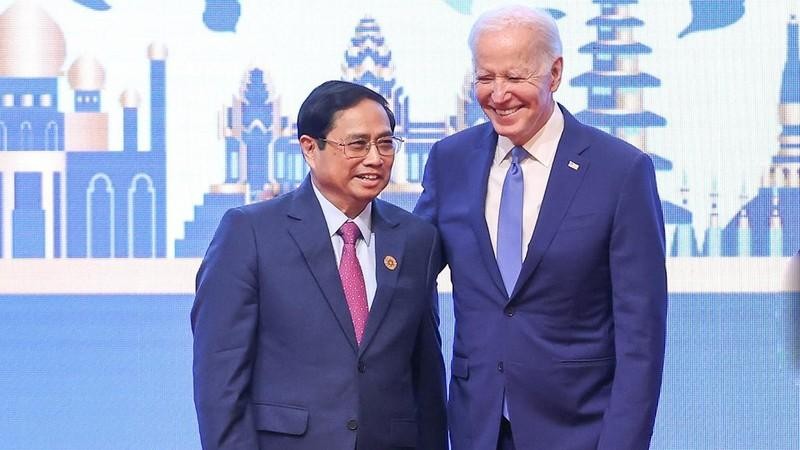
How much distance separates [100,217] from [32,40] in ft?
1.96

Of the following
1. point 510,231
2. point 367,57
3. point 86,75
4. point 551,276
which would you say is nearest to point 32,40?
point 86,75

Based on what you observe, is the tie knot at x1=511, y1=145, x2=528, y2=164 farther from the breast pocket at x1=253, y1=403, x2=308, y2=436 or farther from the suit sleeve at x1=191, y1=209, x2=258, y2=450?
the breast pocket at x1=253, y1=403, x2=308, y2=436

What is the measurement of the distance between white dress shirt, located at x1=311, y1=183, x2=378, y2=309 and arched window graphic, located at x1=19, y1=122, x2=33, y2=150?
165 centimetres

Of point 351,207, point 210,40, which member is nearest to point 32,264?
point 210,40

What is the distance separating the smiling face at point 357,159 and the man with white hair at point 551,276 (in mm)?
209

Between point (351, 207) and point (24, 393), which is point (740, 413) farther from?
point (24, 393)

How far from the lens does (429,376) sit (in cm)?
252

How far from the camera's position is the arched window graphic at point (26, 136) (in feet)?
12.5

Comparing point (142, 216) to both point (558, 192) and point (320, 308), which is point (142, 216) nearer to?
point (320, 308)

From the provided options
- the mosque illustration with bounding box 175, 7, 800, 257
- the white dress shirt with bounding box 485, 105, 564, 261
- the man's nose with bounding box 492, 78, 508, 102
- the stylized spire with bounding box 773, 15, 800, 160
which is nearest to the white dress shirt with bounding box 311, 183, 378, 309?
the white dress shirt with bounding box 485, 105, 564, 261

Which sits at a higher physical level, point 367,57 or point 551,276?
point 367,57

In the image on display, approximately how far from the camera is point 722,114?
3732mm

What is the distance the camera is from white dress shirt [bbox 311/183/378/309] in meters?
2.43

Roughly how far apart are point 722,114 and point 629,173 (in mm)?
1455
